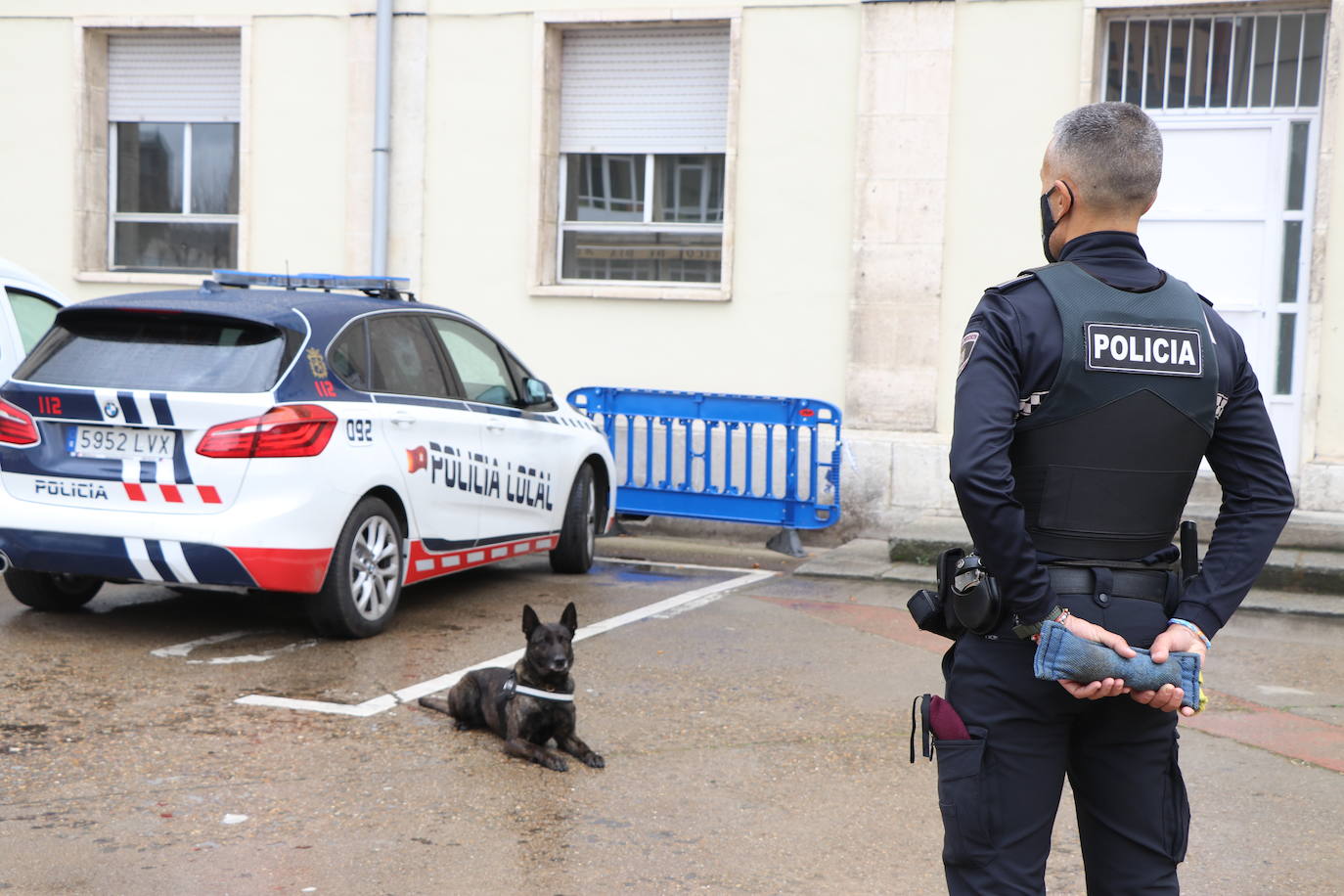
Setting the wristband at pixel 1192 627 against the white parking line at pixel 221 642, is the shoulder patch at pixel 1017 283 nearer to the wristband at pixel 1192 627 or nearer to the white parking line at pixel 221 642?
the wristband at pixel 1192 627

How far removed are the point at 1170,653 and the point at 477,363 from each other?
6.14m

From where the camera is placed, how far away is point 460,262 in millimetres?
12984

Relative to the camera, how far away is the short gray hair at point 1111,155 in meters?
2.73

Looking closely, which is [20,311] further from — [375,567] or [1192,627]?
[1192,627]

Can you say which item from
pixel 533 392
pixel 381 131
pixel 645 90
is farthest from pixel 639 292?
pixel 533 392

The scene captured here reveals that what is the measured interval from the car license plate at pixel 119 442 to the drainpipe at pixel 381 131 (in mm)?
6200

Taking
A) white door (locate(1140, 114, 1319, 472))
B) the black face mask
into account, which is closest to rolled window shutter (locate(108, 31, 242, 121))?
white door (locate(1140, 114, 1319, 472))

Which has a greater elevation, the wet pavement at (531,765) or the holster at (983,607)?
the holster at (983,607)

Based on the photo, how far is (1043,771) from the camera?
8.87ft

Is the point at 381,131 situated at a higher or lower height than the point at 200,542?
higher

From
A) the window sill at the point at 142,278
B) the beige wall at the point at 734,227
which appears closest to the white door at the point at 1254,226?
the beige wall at the point at 734,227

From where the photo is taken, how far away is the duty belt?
2691 mm

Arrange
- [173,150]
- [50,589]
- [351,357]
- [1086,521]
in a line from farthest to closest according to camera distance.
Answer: [173,150], [50,589], [351,357], [1086,521]

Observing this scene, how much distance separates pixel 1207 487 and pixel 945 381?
205 cm
